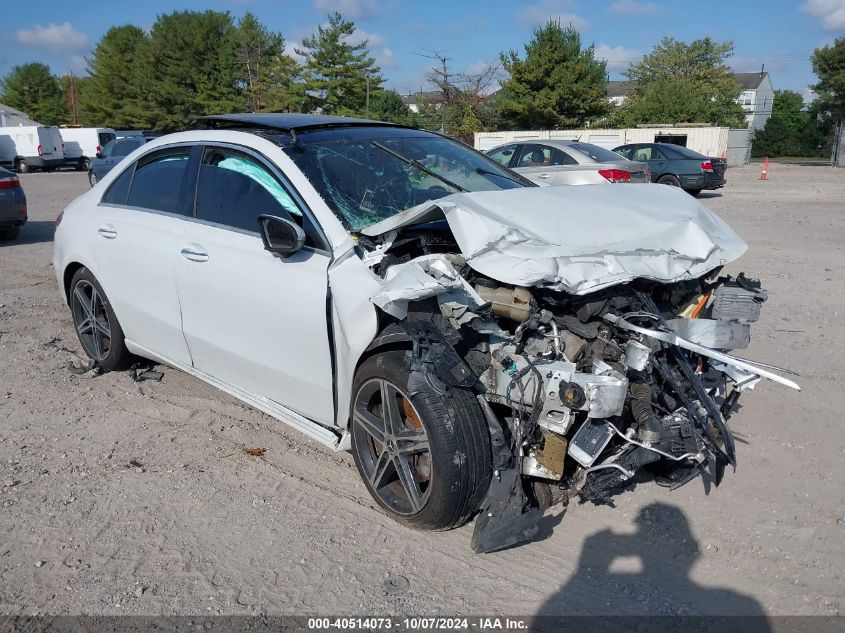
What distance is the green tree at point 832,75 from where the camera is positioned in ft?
149

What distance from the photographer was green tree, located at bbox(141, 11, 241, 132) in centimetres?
5572

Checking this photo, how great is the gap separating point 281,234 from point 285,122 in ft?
4.20

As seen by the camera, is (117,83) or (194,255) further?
(117,83)

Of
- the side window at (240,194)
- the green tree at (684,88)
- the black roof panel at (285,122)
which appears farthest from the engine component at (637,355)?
the green tree at (684,88)

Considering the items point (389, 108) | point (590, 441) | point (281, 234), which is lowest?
point (590, 441)

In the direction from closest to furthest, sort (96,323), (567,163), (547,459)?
(547,459) → (96,323) → (567,163)

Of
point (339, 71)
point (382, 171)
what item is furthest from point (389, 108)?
point (382, 171)

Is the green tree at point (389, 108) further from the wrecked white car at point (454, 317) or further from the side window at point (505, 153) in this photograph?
the wrecked white car at point (454, 317)

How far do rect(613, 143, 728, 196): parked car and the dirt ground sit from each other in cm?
1602

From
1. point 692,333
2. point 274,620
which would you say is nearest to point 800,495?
point 692,333

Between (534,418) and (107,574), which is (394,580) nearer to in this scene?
(534,418)

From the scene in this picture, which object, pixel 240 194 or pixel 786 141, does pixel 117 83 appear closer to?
pixel 786 141

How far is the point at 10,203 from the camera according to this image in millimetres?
12133

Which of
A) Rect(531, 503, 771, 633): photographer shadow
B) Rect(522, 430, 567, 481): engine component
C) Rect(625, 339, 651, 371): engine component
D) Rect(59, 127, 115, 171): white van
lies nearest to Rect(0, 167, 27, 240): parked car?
Rect(522, 430, 567, 481): engine component
